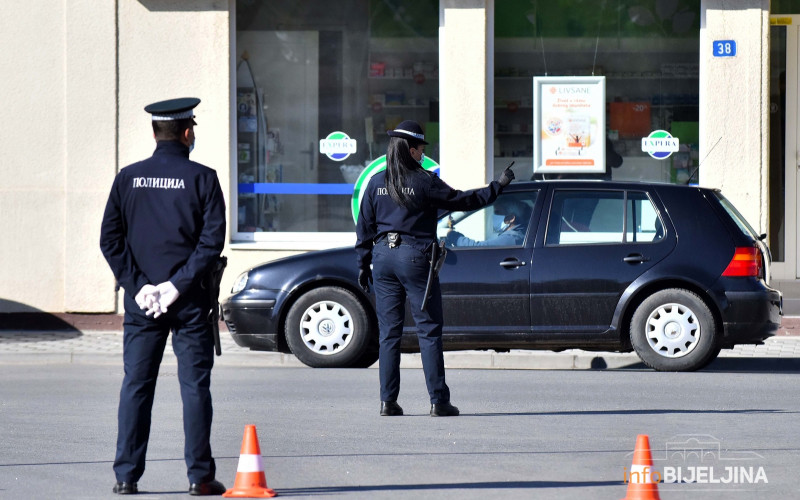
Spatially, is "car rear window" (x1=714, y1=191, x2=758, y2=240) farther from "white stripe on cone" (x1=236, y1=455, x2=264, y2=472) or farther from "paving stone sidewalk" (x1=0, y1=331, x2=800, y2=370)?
"white stripe on cone" (x1=236, y1=455, x2=264, y2=472)

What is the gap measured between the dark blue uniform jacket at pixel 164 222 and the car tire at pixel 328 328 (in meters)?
5.03

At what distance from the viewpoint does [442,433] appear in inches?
307

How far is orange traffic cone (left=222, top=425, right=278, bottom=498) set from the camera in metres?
5.79

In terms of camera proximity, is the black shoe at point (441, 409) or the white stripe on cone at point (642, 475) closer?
the white stripe on cone at point (642, 475)

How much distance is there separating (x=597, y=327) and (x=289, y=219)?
5549 mm

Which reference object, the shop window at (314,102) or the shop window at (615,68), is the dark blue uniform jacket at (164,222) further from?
the shop window at (615,68)

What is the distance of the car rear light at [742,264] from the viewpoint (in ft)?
35.1

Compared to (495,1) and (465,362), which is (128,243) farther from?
(495,1)

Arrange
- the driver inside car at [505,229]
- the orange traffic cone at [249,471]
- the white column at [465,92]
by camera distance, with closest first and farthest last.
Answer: the orange traffic cone at [249,471] → the driver inside car at [505,229] → the white column at [465,92]

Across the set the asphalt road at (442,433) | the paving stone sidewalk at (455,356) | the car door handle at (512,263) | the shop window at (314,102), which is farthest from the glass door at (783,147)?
the car door handle at (512,263)

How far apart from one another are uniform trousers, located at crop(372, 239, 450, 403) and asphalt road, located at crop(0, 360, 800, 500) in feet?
0.79

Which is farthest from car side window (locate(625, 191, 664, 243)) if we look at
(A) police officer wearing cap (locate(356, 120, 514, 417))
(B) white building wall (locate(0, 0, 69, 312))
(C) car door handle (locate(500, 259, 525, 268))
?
(B) white building wall (locate(0, 0, 69, 312))

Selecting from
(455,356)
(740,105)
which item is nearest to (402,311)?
(455,356)

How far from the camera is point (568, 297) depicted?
10.7m
